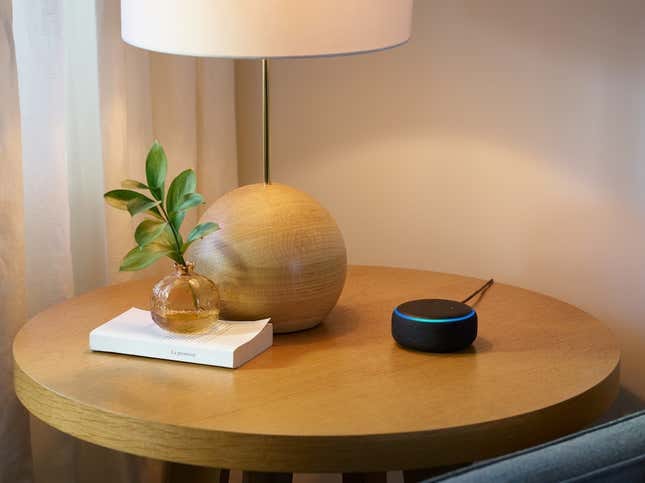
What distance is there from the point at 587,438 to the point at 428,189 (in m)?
1.00

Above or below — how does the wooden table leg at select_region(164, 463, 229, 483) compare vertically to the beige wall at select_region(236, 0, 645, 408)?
below

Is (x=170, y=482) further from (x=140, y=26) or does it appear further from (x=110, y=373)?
(x=140, y=26)

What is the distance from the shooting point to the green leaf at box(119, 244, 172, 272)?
3.87 ft

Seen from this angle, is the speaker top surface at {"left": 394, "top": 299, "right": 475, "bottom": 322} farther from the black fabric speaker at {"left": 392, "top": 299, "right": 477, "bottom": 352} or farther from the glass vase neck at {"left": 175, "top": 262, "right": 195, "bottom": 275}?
the glass vase neck at {"left": 175, "top": 262, "right": 195, "bottom": 275}

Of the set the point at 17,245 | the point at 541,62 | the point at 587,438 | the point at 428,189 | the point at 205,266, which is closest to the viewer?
the point at 587,438

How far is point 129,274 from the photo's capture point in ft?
5.34

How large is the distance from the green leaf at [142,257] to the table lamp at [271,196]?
0.07m

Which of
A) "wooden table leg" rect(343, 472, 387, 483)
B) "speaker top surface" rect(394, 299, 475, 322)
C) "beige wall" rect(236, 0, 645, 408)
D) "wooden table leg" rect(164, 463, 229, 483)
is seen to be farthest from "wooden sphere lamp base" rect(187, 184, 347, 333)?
"beige wall" rect(236, 0, 645, 408)

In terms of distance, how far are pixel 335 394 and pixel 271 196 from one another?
11.9 inches

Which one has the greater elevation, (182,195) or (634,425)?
(182,195)

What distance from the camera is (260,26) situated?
114cm

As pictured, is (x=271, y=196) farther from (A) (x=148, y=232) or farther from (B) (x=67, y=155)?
(B) (x=67, y=155)

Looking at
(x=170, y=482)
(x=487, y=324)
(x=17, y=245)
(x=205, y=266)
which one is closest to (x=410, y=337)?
(x=487, y=324)

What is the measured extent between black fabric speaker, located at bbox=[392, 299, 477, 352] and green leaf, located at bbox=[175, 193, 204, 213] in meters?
0.27
